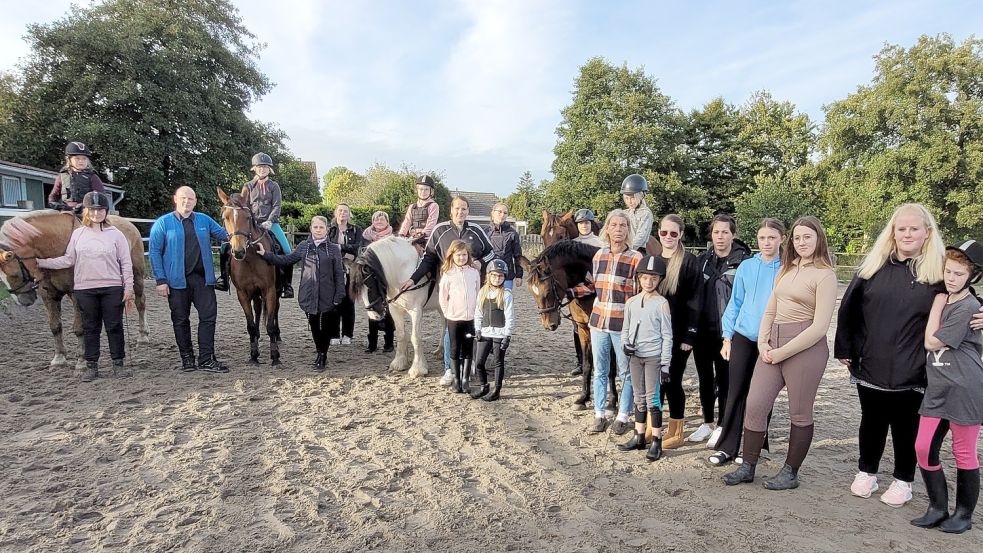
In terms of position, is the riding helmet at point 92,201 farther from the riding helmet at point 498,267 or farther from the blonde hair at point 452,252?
the riding helmet at point 498,267

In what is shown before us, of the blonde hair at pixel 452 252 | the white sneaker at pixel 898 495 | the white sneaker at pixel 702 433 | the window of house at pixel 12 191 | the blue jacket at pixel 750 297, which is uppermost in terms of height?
the window of house at pixel 12 191

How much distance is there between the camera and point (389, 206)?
31094 mm

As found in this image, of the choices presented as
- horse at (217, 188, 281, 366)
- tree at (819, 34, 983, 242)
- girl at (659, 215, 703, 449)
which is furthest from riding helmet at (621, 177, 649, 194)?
tree at (819, 34, 983, 242)

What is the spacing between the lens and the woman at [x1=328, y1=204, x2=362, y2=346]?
6.94 metres

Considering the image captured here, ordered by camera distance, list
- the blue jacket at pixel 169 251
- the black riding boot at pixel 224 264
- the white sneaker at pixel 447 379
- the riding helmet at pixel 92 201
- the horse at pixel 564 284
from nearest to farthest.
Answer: the horse at pixel 564 284 < the riding helmet at pixel 92 201 < the blue jacket at pixel 169 251 < the white sneaker at pixel 447 379 < the black riding boot at pixel 224 264

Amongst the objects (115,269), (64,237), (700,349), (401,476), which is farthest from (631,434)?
(64,237)

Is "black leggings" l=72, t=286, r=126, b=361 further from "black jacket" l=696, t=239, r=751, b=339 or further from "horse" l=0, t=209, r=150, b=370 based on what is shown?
"black jacket" l=696, t=239, r=751, b=339

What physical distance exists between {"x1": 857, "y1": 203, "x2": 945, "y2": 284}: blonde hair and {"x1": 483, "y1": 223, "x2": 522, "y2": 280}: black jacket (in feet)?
13.0

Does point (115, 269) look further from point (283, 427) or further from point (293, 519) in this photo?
point (293, 519)

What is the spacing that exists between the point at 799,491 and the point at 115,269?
643cm

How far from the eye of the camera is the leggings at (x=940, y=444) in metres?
2.79

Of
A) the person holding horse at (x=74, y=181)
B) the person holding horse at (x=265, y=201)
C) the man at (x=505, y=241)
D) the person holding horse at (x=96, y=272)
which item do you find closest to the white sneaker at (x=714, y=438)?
the man at (x=505, y=241)

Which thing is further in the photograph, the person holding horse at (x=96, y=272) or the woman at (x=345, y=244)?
the woman at (x=345, y=244)

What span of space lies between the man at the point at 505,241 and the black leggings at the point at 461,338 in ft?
4.18
